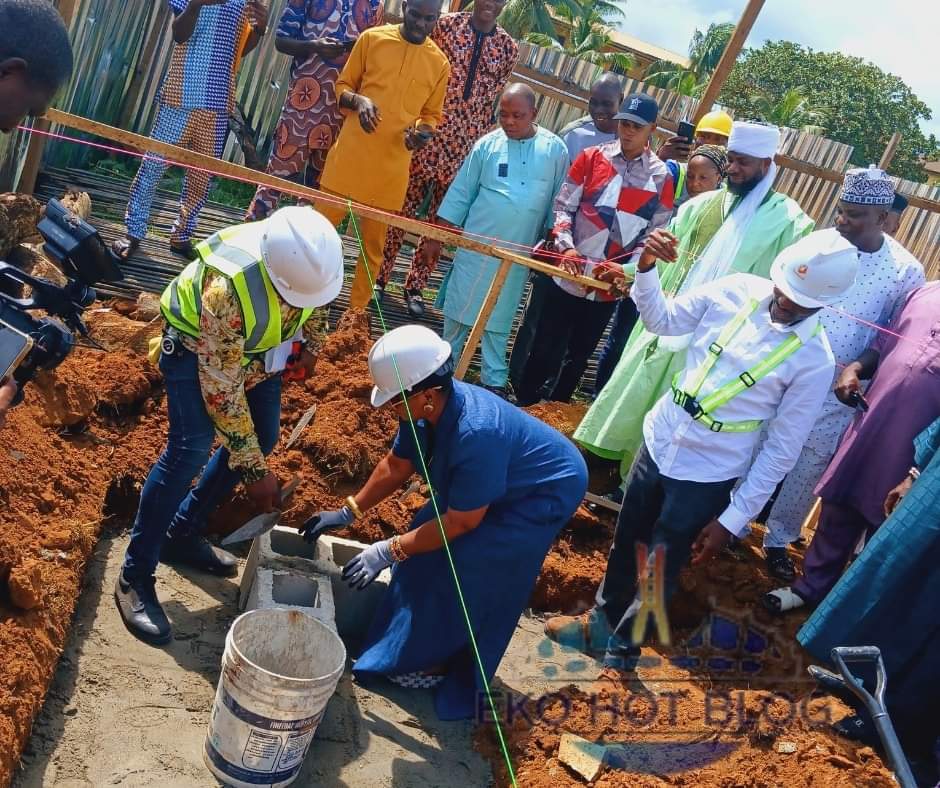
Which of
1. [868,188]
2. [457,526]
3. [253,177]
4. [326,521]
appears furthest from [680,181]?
[326,521]

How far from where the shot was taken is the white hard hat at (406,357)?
3.29m

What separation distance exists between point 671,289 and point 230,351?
8.84 ft

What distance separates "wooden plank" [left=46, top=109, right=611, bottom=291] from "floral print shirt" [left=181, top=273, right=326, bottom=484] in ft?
4.96

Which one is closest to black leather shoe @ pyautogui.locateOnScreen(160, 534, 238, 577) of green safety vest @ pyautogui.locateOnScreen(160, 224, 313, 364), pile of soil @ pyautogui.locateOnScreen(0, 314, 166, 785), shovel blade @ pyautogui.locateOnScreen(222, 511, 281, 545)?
pile of soil @ pyautogui.locateOnScreen(0, 314, 166, 785)

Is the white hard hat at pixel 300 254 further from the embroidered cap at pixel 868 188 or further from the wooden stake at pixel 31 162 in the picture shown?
the wooden stake at pixel 31 162

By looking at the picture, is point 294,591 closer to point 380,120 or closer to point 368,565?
point 368,565

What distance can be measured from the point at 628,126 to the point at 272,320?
2.86 m

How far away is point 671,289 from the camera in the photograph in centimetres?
504

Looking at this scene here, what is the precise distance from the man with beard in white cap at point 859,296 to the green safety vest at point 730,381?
0.93 meters

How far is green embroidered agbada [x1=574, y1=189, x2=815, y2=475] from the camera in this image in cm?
465

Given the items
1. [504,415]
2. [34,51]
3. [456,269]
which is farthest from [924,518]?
[34,51]

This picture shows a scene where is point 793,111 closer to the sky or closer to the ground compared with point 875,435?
closer to the sky

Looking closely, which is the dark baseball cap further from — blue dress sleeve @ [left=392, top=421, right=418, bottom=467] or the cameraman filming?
the cameraman filming

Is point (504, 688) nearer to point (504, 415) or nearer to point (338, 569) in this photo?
point (338, 569)
